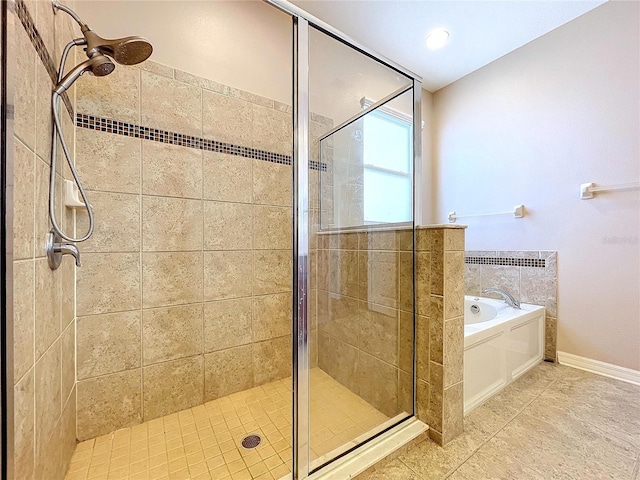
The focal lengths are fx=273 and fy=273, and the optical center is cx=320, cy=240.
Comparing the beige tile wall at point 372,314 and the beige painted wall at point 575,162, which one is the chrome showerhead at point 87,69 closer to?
the beige tile wall at point 372,314

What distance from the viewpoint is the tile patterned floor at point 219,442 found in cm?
110

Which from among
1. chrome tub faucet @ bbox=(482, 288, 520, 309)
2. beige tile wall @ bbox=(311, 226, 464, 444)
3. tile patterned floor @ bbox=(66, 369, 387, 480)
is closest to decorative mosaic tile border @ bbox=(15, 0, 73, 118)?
beige tile wall @ bbox=(311, 226, 464, 444)

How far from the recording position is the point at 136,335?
1.42 metres

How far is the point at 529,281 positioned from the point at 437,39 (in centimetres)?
211

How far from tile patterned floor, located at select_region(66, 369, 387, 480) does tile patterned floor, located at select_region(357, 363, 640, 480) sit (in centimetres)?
23

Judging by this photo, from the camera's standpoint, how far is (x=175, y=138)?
60.1 inches

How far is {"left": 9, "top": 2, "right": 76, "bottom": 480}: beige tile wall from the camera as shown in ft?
2.15

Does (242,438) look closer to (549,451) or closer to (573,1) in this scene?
(549,451)

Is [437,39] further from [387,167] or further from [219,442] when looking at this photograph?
[219,442]

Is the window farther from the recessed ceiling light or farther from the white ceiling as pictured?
the recessed ceiling light

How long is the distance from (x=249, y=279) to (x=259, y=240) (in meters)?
0.26

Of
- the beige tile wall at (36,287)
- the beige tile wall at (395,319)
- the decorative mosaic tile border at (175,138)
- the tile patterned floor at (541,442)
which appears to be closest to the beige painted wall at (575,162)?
the tile patterned floor at (541,442)

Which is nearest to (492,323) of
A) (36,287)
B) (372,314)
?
(372,314)

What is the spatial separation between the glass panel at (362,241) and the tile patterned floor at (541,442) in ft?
0.74
